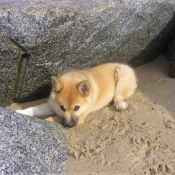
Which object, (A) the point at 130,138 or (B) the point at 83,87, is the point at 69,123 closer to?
(B) the point at 83,87

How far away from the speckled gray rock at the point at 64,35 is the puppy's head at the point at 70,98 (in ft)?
1.43

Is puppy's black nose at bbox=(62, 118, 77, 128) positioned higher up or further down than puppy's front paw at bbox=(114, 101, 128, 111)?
further down

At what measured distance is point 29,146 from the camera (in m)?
3.33

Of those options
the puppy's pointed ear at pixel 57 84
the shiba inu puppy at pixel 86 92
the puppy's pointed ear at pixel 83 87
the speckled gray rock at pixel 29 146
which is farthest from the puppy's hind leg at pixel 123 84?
the speckled gray rock at pixel 29 146

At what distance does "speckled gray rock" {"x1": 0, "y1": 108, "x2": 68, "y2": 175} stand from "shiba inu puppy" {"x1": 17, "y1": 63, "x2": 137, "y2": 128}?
52 centimetres

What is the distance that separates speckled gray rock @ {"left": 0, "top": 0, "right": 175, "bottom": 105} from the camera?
13.3 feet

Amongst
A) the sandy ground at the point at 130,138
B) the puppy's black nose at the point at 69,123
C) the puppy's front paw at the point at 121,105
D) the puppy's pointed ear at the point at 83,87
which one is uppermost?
the puppy's pointed ear at the point at 83,87

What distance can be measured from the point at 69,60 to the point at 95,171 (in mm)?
1828

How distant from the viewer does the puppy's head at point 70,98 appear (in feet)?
13.8

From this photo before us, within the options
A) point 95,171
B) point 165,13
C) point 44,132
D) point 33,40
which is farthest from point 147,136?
point 165,13

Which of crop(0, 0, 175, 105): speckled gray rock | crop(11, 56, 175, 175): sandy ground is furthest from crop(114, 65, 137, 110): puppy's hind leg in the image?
crop(0, 0, 175, 105): speckled gray rock

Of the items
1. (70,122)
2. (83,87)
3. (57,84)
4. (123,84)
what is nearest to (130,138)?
(70,122)

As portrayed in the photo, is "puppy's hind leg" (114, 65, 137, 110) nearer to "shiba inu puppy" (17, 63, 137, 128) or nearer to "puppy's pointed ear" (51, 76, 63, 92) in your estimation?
"shiba inu puppy" (17, 63, 137, 128)

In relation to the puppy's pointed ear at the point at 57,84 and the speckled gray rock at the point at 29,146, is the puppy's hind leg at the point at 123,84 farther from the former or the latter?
the speckled gray rock at the point at 29,146
